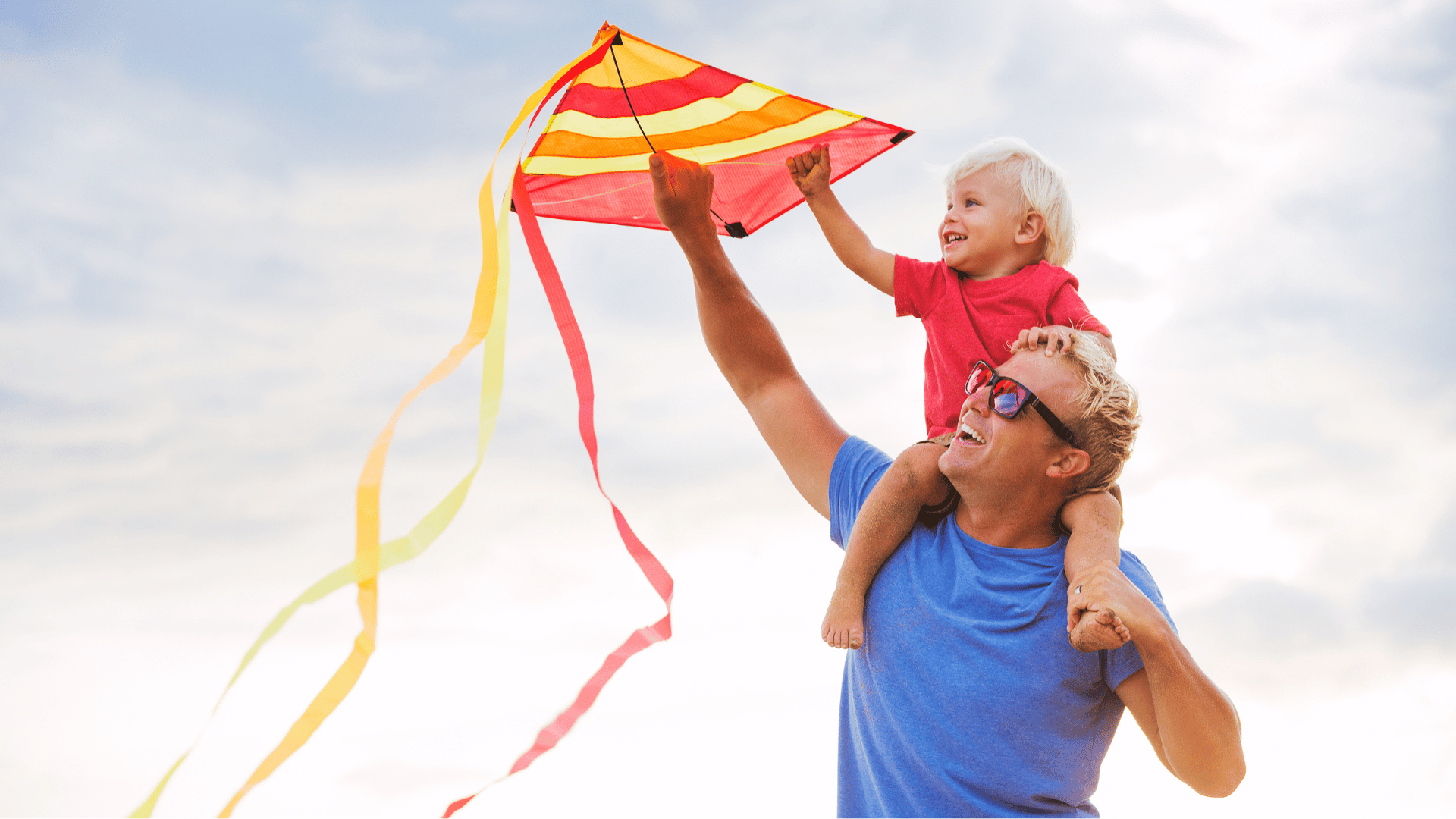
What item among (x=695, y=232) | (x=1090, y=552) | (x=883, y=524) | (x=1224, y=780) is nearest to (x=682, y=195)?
(x=695, y=232)

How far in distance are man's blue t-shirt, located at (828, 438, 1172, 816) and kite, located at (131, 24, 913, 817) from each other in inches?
26.5

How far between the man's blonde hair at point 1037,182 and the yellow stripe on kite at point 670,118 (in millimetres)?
635

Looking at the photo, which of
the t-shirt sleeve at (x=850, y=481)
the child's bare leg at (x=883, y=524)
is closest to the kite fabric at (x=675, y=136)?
the t-shirt sleeve at (x=850, y=481)

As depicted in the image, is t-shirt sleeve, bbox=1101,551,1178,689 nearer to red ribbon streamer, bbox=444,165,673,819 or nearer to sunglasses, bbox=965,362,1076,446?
sunglasses, bbox=965,362,1076,446

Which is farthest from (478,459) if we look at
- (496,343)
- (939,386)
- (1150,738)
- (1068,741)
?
(1150,738)

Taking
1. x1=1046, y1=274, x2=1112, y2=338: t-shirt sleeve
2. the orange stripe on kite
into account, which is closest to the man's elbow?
x1=1046, y1=274, x2=1112, y2=338: t-shirt sleeve

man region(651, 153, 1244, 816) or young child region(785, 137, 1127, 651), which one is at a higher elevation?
young child region(785, 137, 1127, 651)

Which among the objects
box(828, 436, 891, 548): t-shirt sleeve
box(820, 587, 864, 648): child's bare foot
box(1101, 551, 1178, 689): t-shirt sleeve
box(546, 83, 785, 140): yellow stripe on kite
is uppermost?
box(546, 83, 785, 140): yellow stripe on kite

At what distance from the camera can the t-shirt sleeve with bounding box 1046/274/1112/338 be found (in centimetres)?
267

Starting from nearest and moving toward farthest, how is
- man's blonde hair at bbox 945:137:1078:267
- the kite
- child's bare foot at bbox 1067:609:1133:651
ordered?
child's bare foot at bbox 1067:609:1133:651
the kite
man's blonde hair at bbox 945:137:1078:267

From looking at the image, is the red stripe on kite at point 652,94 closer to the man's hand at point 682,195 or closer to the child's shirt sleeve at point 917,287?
the man's hand at point 682,195

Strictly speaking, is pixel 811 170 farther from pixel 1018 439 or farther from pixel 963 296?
pixel 1018 439

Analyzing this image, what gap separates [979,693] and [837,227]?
144 centimetres

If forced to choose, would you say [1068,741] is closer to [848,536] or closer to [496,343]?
[848,536]
